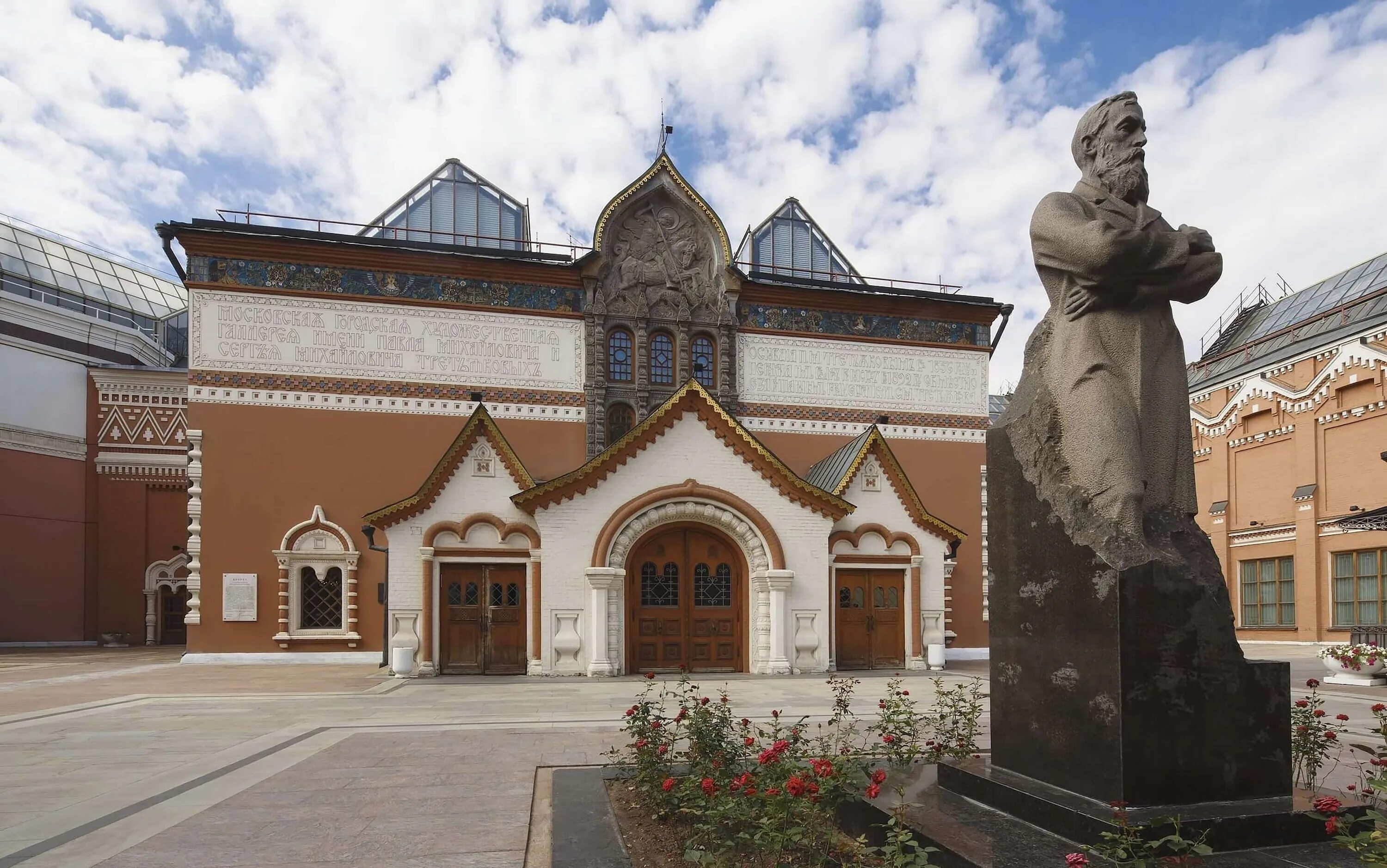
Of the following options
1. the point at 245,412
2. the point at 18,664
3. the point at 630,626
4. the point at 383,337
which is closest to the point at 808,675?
the point at 630,626

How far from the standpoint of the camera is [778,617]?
17766 mm

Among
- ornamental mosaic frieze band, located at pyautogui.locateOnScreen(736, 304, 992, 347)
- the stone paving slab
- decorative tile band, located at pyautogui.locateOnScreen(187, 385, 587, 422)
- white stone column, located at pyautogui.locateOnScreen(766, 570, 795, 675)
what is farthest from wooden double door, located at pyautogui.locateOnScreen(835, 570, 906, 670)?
the stone paving slab

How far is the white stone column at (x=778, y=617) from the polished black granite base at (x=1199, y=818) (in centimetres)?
1307

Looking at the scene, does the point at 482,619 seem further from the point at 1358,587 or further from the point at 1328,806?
the point at 1358,587

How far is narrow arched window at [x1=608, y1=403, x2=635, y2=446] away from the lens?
22.7 metres

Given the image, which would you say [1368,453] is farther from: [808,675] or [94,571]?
[94,571]

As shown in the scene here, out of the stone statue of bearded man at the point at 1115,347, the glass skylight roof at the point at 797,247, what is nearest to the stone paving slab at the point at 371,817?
the stone statue of bearded man at the point at 1115,347

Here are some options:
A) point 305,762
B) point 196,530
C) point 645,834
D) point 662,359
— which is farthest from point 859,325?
point 645,834

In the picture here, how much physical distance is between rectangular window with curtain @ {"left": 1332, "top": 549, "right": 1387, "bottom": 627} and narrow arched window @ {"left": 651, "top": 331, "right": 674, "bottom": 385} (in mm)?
20148

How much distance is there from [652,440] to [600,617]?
3568mm

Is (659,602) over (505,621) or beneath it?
over

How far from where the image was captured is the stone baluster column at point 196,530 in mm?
20297

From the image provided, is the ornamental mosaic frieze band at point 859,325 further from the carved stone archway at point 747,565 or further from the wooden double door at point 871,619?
the wooden double door at point 871,619

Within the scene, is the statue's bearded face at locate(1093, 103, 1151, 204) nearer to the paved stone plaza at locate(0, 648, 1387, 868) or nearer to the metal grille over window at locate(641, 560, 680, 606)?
the paved stone plaza at locate(0, 648, 1387, 868)
